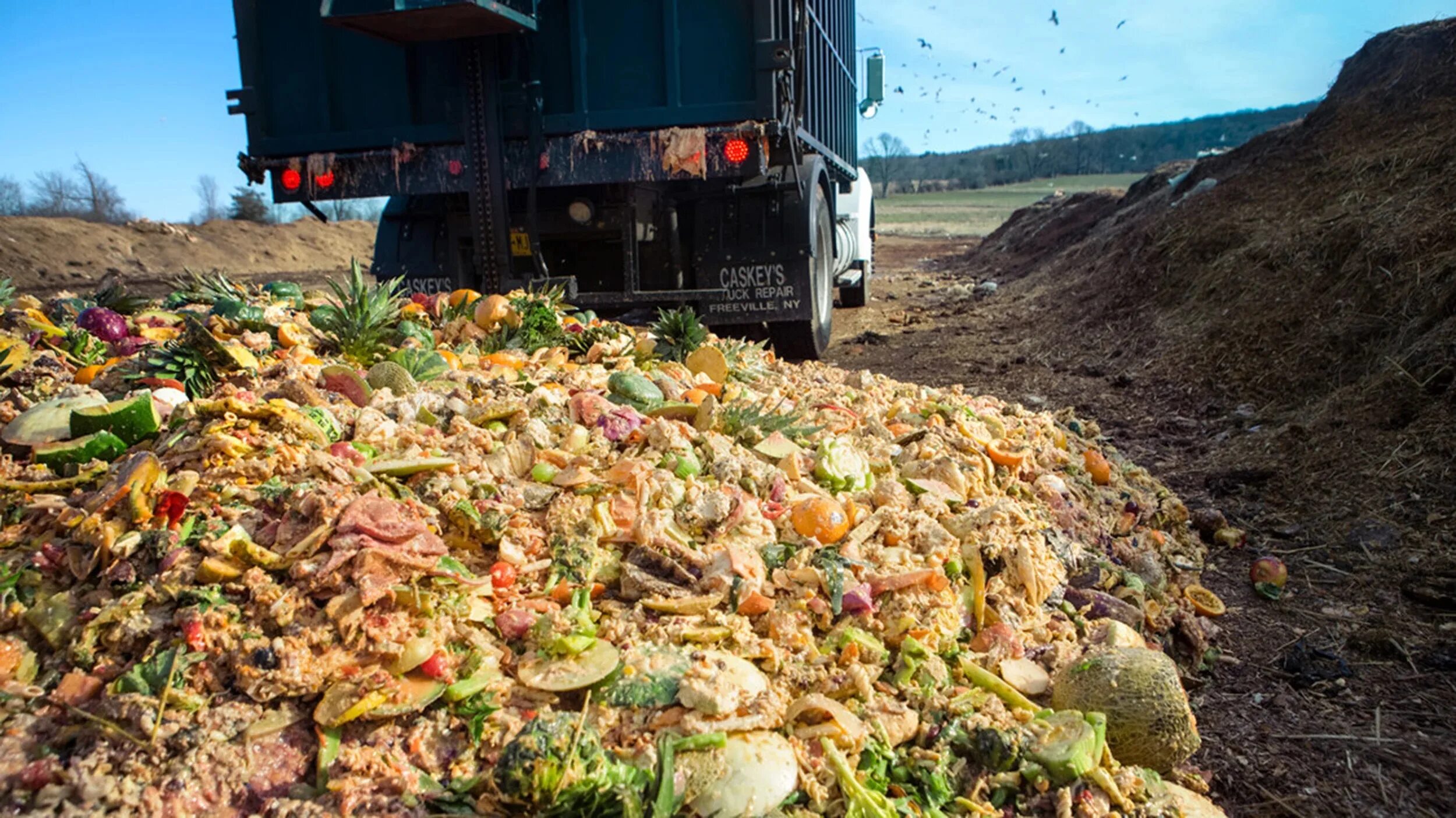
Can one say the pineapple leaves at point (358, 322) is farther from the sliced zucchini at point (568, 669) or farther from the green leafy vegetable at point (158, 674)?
the sliced zucchini at point (568, 669)

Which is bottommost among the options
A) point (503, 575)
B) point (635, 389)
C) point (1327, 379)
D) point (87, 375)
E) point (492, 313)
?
point (1327, 379)

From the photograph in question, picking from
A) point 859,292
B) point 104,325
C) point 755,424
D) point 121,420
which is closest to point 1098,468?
point 755,424

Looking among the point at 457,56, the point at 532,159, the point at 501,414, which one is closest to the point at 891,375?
the point at 532,159

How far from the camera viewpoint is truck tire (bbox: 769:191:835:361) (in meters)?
6.39

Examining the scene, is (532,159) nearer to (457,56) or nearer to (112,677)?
(457,56)

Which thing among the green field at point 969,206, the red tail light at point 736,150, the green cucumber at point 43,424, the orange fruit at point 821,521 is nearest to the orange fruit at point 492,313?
the red tail light at point 736,150

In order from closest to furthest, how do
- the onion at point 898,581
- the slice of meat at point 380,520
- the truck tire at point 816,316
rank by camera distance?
the slice of meat at point 380,520 → the onion at point 898,581 → the truck tire at point 816,316

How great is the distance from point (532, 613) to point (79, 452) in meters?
1.51

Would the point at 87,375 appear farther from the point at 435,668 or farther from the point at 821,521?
the point at 821,521

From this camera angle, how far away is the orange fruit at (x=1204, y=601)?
336 centimetres

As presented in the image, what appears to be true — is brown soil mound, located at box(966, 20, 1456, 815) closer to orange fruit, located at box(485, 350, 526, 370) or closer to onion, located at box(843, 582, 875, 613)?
onion, located at box(843, 582, 875, 613)

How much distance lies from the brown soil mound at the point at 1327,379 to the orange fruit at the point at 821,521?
1195 millimetres

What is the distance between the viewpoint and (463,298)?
192 inches

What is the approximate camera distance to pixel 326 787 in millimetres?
1797
